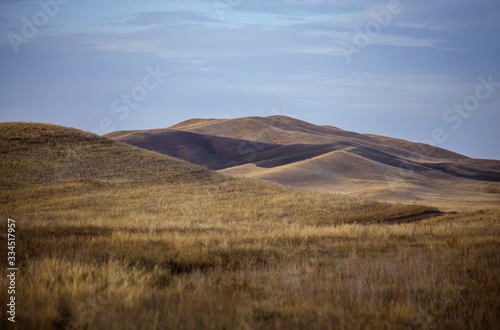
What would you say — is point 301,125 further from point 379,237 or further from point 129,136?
point 379,237

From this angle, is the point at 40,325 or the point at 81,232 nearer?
the point at 40,325

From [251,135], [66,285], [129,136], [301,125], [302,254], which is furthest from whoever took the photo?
[301,125]

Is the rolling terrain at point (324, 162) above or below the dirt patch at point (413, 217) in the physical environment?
above

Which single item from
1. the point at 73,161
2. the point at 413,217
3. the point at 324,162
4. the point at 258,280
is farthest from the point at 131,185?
the point at 324,162

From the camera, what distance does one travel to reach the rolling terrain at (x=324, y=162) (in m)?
56.8

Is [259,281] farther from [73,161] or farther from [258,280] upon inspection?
[73,161]

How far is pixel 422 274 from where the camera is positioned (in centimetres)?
653

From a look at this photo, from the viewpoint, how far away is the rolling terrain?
186ft

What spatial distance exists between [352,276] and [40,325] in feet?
15.6

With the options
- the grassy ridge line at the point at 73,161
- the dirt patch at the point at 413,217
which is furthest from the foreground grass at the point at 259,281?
the grassy ridge line at the point at 73,161

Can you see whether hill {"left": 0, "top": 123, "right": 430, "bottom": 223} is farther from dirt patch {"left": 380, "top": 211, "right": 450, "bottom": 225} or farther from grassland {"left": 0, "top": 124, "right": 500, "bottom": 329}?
grassland {"left": 0, "top": 124, "right": 500, "bottom": 329}

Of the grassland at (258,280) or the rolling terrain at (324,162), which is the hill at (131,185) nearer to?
the grassland at (258,280)

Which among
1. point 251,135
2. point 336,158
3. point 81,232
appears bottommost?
point 81,232

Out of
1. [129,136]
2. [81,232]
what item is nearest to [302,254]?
[81,232]
